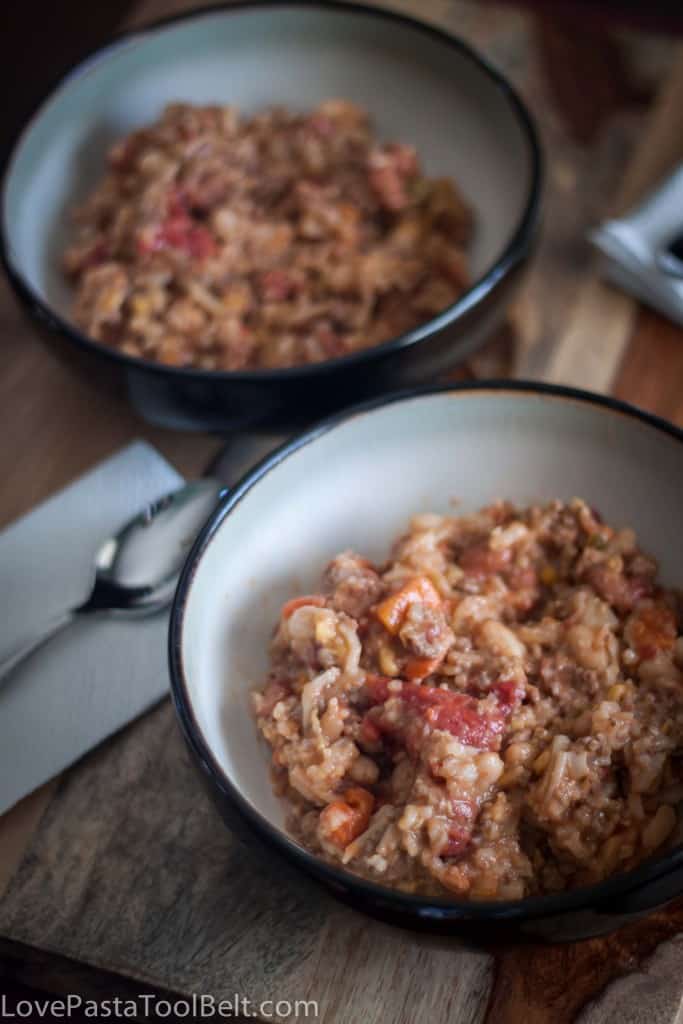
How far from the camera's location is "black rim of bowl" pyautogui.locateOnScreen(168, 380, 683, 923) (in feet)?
4.89

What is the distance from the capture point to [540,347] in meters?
2.71

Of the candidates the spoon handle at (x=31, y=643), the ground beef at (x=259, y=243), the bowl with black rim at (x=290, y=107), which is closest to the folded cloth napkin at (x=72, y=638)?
the spoon handle at (x=31, y=643)

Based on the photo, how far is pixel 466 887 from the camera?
164cm

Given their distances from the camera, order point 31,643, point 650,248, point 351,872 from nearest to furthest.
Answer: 1. point 351,872
2. point 31,643
3. point 650,248

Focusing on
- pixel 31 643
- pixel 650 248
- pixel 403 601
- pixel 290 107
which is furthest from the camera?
pixel 290 107

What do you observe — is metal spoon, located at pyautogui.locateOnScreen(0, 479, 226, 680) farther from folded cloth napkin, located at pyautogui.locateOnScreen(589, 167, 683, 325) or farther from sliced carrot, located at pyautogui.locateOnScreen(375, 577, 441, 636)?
folded cloth napkin, located at pyautogui.locateOnScreen(589, 167, 683, 325)

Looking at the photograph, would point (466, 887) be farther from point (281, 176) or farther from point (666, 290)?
point (281, 176)

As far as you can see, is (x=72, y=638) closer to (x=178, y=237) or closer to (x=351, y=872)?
(x=351, y=872)

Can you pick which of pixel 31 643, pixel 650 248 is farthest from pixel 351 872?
pixel 650 248

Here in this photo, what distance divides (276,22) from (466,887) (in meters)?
2.36

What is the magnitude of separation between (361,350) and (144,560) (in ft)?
1.97

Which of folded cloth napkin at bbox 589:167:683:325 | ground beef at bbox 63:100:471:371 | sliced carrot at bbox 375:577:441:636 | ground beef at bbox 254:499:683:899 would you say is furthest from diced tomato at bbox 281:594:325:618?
folded cloth napkin at bbox 589:167:683:325

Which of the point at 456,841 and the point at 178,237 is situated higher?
the point at 178,237

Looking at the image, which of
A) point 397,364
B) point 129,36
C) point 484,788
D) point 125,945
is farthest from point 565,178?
point 125,945
